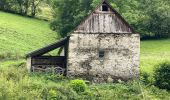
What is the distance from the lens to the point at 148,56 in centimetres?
6444

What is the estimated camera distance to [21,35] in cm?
7300

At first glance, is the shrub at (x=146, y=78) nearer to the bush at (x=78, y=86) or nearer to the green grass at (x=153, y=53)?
the green grass at (x=153, y=53)

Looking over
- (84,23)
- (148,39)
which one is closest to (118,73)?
(84,23)

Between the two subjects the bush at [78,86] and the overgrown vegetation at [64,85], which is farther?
the bush at [78,86]

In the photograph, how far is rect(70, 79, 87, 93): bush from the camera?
46666 millimetres

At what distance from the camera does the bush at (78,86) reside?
46.7 m

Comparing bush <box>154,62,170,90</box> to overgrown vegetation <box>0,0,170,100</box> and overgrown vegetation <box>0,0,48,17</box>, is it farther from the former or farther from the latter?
overgrown vegetation <box>0,0,48,17</box>

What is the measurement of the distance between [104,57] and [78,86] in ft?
19.8

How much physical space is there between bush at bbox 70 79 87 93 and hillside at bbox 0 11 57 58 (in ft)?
50.0

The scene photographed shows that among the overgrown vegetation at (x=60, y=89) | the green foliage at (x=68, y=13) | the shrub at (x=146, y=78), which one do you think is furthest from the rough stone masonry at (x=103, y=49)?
the green foliage at (x=68, y=13)

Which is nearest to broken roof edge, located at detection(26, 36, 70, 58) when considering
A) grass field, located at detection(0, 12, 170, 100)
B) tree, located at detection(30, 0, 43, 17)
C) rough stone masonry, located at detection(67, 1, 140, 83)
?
grass field, located at detection(0, 12, 170, 100)

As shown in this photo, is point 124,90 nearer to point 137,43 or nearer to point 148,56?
point 137,43

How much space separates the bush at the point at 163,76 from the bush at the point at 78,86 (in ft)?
23.5

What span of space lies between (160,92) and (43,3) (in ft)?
172
